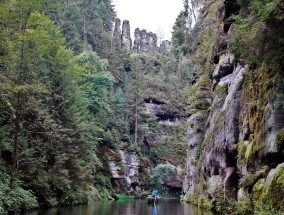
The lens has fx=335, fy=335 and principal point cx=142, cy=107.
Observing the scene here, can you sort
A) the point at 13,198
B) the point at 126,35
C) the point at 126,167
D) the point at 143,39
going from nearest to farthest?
the point at 13,198, the point at 126,167, the point at 126,35, the point at 143,39

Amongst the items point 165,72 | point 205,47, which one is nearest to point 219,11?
point 205,47

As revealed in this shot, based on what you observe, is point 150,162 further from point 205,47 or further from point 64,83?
point 64,83

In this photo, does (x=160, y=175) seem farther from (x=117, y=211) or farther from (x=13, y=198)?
(x=13, y=198)

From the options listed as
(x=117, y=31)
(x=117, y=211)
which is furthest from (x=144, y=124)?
(x=117, y=211)

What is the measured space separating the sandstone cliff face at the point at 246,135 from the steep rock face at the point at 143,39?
78.1 metres

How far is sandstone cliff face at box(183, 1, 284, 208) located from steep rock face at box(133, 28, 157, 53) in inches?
3076

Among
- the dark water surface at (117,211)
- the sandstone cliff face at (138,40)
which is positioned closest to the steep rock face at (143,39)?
the sandstone cliff face at (138,40)

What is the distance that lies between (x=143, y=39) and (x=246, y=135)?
94.4m

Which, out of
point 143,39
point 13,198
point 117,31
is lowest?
point 13,198

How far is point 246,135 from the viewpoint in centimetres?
1831

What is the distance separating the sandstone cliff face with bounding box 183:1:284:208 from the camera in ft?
43.1

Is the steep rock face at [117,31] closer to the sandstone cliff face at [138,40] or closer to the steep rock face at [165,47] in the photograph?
the sandstone cliff face at [138,40]

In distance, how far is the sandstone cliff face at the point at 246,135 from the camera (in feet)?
43.1

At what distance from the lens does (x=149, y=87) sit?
76.4m
